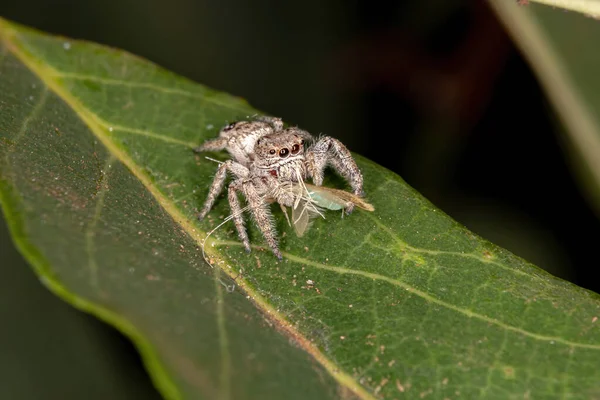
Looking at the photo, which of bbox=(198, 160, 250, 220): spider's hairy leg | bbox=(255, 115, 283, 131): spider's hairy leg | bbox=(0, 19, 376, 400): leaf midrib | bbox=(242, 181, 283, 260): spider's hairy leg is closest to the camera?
bbox=(0, 19, 376, 400): leaf midrib

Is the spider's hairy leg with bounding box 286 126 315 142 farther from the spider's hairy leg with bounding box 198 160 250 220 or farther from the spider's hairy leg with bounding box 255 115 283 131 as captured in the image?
the spider's hairy leg with bounding box 198 160 250 220

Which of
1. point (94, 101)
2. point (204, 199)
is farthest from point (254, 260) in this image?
point (94, 101)

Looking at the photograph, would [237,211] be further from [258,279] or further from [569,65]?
[569,65]

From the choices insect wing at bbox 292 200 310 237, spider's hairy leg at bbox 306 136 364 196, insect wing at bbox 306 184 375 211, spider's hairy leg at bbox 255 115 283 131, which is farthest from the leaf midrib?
spider's hairy leg at bbox 255 115 283 131

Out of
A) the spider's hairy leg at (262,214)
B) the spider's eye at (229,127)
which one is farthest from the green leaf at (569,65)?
the spider's hairy leg at (262,214)

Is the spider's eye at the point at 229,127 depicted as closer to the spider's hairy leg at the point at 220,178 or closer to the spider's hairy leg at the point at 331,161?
the spider's hairy leg at the point at 220,178

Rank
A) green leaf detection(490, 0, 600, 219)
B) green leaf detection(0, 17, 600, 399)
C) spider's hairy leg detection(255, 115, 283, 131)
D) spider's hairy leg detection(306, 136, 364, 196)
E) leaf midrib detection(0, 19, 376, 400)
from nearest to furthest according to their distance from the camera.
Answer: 1. green leaf detection(0, 17, 600, 399)
2. leaf midrib detection(0, 19, 376, 400)
3. spider's hairy leg detection(306, 136, 364, 196)
4. green leaf detection(490, 0, 600, 219)
5. spider's hairy leg detection(255, 115, 283, 131)

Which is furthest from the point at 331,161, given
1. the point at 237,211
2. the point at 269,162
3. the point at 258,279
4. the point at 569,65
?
the point at 569,65
